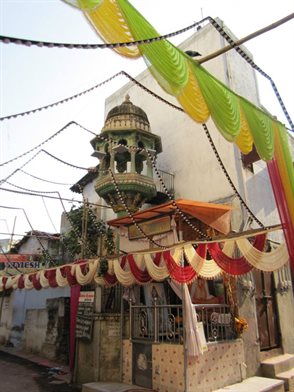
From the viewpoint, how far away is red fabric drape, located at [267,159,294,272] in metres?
5.71

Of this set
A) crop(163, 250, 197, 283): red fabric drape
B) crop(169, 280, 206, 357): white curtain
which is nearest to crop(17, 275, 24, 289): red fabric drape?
crop(163, 250, 197, 283): red fabric drape

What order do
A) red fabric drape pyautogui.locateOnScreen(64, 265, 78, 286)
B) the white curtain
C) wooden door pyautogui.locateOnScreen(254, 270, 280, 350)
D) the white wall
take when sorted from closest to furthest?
the white curtain
wooden door pyautogui.locateOnScreen(254, 270, 280, 350)
the white wall
red fabric drape pyautogui.locateOnScreen(64, 265, 78, 286)

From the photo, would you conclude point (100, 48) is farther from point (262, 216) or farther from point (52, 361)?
point (52, 361)

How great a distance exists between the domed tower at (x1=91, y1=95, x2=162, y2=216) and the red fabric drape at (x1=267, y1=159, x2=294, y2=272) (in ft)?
20.8

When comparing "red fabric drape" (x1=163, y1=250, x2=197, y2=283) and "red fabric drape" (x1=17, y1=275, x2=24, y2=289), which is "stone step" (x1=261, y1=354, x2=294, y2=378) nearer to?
"red fabric drape" (x1=163, y1=250, x2=197, y2=283)

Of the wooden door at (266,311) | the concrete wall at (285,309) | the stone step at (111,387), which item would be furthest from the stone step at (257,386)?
the concrete wall at (285,309)

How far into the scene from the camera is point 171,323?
8930 millimetres

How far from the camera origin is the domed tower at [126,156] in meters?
12.7

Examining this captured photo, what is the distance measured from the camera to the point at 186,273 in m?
8.02

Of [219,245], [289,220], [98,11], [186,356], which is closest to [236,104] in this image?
[289,220]

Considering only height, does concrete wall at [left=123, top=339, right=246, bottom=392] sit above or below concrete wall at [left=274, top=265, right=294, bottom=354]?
below

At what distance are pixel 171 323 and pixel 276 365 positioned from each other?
12.3ft

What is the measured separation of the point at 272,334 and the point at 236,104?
28.1 ft

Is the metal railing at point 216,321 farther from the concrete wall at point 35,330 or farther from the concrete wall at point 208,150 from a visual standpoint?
the concrete wall at point 35,330
